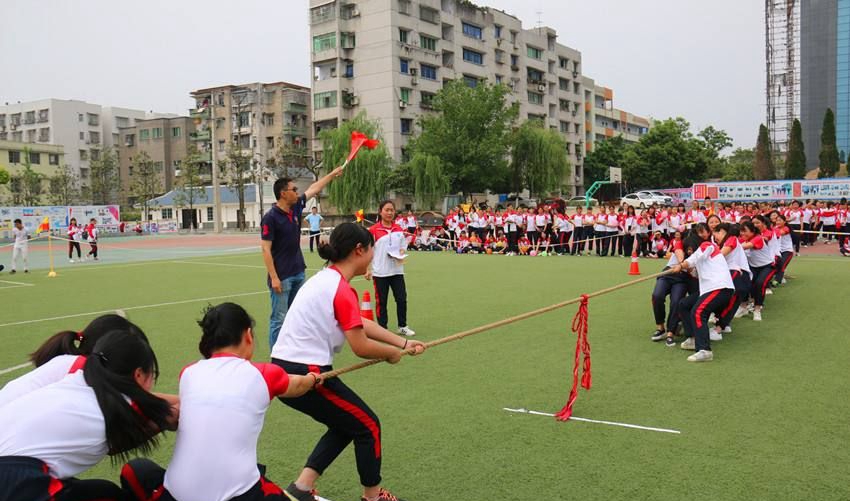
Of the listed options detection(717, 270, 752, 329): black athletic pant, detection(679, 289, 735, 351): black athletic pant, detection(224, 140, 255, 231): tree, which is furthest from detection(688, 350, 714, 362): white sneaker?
detection(224, 140, 255, 231): tree

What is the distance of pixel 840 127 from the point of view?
74750mm

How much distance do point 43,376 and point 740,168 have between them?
83654mm

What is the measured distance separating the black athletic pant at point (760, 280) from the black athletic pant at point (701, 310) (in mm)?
2269

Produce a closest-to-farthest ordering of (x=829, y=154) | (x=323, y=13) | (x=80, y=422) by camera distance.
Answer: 1. (x=80, y=422)
2. (x=829, y=154)
3. (x=323, y=13)

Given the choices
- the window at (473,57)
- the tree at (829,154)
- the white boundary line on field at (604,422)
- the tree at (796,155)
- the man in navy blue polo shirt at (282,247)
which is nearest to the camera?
the white boundary line on field at (604,422)

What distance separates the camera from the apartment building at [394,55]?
5875 cm

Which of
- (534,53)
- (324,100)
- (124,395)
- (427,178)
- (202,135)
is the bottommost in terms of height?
(124,395)

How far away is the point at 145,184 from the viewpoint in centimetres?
7031

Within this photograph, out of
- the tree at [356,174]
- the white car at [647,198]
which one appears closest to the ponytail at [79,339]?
the tree at [356,174]

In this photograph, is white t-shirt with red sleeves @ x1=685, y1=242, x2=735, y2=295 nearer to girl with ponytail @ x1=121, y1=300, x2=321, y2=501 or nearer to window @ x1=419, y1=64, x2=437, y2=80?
girl with ponytail @ x1=121, y1=300, x2=321, y2=501

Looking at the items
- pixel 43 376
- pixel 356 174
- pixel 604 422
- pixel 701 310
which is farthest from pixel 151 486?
pixel 356 174

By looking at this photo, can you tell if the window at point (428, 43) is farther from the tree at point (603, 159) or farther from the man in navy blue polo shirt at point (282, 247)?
the man in navy blue polo shirt at point (282, 247)

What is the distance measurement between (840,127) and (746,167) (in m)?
11.3

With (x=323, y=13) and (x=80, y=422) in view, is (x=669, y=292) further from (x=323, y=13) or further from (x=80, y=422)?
(x=323, y=13)
